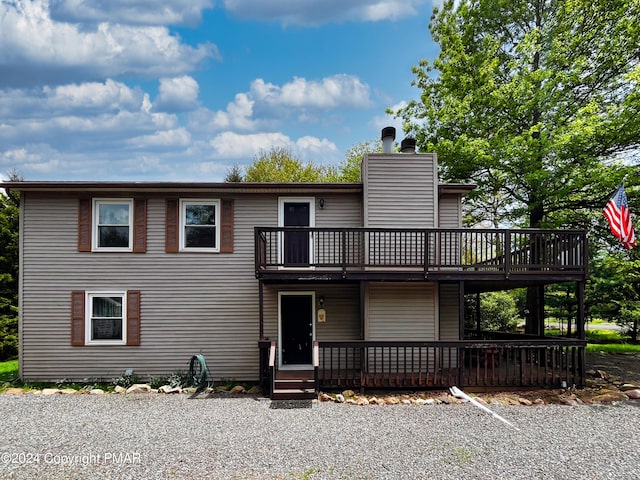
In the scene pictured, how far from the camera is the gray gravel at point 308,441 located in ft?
17.0

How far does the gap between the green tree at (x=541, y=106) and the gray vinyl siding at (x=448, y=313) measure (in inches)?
188

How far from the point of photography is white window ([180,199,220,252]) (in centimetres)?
1044

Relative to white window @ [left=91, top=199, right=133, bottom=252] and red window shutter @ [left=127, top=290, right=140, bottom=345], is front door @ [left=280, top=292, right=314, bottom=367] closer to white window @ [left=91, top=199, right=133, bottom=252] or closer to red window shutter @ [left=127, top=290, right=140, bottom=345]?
red window shutter @ [left=127, top=290, right=140, bottom=345]

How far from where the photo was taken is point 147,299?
33.7 ft

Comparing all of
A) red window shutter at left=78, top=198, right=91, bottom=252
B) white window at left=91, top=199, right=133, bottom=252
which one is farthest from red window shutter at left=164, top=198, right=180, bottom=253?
red window shutter at left=78, top=198, right=91, bottom=252

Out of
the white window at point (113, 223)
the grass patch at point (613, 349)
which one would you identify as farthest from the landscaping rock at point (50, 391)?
the grass patch at point (613, 349)

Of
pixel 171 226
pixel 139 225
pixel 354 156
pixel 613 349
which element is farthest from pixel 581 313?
pixel 354 156

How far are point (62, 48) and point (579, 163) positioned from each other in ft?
58.0

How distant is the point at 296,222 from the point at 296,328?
292cm

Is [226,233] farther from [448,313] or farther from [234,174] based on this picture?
[234,174]

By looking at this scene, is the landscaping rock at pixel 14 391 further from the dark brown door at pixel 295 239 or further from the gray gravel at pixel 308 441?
the dark brown door at pixel 295 239

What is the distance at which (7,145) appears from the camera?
63.4 ft

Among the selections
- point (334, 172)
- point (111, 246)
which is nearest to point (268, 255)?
point (111, 246)

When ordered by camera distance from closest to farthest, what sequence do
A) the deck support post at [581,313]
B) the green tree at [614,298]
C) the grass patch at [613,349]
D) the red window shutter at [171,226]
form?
the deck support post at [581,313]
the red window shutter at [171,226]
the grass patch at [613,349]
the green tree at [614,298]
